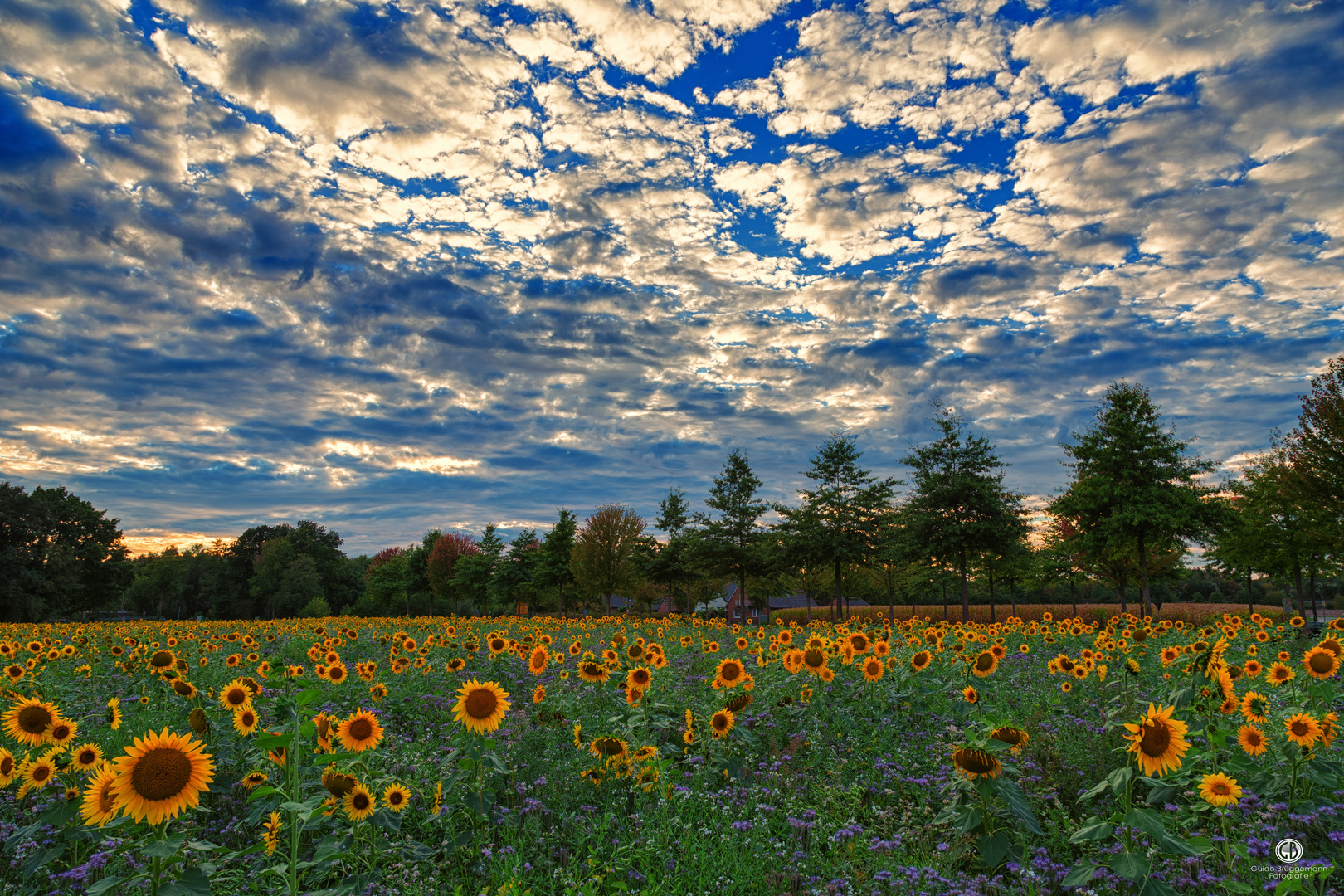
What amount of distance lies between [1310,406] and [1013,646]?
2276cm

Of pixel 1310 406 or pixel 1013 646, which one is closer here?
pixel 1013 646

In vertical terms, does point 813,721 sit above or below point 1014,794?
below

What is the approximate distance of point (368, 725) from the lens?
13.7 feet

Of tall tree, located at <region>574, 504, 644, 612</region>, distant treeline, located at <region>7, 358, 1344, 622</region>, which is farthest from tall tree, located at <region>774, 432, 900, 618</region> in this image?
tall tree, located at <region>574, 504, 644, 612</region>

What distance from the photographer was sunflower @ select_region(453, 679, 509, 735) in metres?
4.28

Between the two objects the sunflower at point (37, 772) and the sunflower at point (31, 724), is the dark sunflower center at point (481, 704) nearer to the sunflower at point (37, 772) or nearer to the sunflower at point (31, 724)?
the sunflower at point (37, 772)

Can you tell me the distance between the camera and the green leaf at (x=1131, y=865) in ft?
9.00

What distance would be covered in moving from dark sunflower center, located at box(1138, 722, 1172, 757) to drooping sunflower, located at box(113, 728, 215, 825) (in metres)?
4.53

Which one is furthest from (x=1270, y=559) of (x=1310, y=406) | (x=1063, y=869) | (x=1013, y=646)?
(x=1063, y=869)

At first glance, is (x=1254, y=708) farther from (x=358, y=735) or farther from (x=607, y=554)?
(x=607, y=554)

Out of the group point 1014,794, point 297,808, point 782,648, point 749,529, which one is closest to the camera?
point 297,808

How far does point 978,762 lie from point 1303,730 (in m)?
2.44

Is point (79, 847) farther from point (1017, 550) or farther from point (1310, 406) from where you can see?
point (1310, 406)

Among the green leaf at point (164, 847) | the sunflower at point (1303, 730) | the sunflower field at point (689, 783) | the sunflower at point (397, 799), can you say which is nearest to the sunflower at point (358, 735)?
the sunflower field at point (689, 783)
